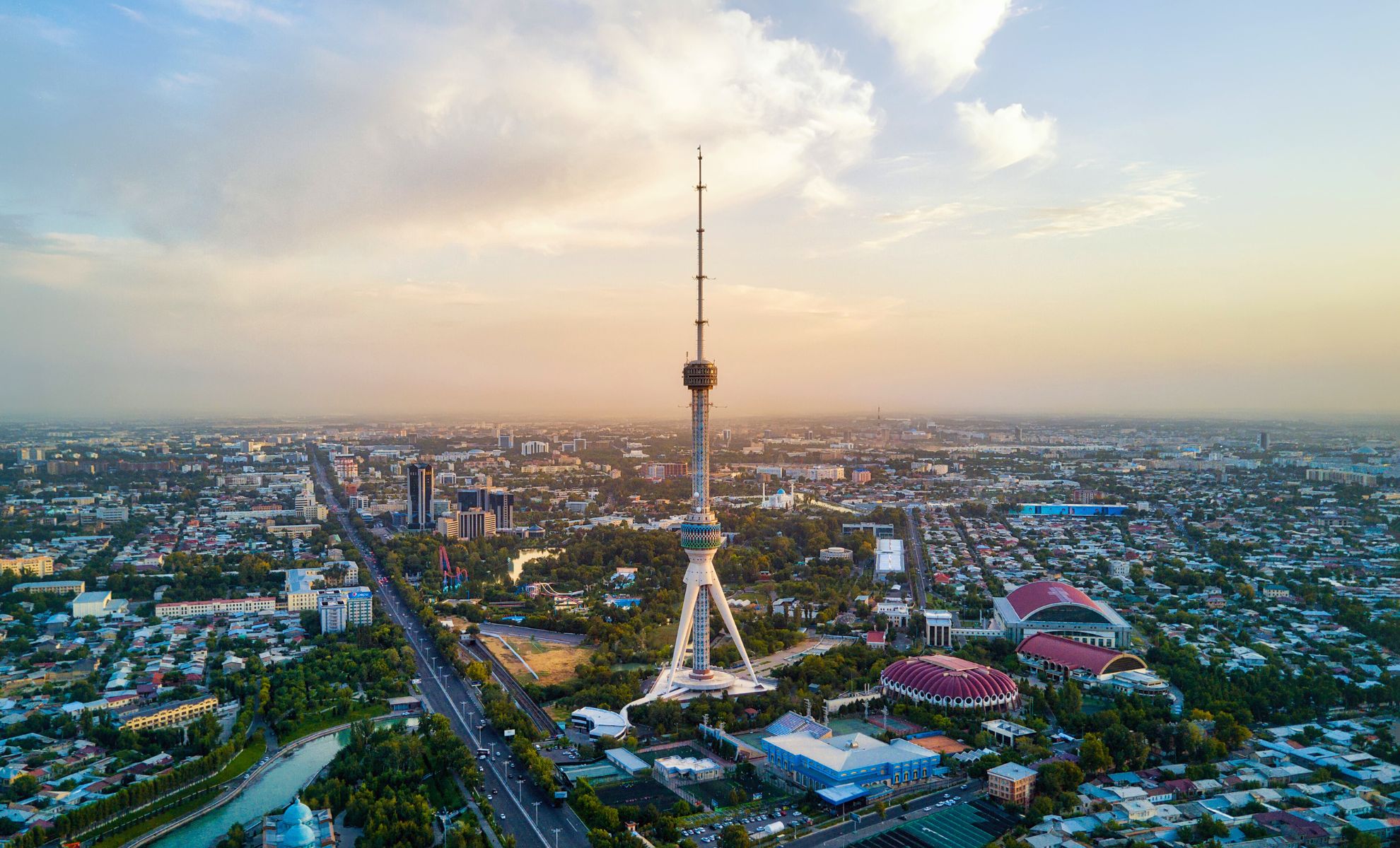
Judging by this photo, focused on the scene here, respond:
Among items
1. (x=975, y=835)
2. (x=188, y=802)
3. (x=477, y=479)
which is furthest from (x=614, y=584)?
(x=477, y=479)

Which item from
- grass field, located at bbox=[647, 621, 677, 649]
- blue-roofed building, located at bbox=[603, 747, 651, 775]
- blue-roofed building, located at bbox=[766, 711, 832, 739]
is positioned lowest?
grass field, located at bbox=[647, 621, 677, 649]

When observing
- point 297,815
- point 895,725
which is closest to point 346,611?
point 297,815

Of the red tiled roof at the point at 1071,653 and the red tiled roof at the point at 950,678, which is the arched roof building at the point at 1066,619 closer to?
the red tiled roof at the point at 1071,653

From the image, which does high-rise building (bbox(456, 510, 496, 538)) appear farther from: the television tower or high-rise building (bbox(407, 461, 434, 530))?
the television tower

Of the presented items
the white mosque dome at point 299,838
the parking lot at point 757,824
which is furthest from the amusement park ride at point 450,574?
the parking lot at point 757,824

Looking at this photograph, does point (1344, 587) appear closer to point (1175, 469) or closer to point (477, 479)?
point (1175, 469)

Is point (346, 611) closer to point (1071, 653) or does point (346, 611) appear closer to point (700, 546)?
point (700, 546)

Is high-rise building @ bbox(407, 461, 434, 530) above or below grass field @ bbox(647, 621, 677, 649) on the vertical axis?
above

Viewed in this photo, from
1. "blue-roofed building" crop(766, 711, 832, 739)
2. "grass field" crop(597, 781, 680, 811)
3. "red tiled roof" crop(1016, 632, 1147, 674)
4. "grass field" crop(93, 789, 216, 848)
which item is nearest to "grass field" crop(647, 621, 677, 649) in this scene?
"blue-roofed building" crop(766, 711, 832, 739)
